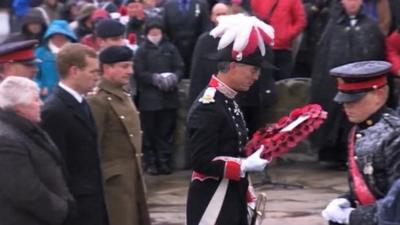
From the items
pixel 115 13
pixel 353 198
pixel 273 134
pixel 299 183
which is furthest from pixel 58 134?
pixel 115 13

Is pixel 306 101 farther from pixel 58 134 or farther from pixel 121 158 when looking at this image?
pixel 58 134

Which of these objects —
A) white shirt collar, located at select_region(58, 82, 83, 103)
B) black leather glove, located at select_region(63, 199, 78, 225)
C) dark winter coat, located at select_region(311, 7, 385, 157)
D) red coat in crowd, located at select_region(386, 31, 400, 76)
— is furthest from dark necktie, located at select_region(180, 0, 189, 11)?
black leather glove, located at select_region(63, 199, 78, 225)

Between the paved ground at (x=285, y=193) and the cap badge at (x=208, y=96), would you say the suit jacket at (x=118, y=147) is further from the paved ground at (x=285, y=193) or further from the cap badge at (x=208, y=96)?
the paved ground at (x=285, y=193)

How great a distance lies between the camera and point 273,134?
718cm

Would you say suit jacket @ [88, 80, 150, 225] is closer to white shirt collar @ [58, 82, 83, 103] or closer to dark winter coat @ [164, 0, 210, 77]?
white shirt collar @ [58, 82, 83, 103]

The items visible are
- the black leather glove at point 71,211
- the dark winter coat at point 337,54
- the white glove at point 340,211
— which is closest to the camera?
the white glove at point 340,211

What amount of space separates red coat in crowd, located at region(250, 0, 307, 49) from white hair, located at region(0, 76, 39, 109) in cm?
660

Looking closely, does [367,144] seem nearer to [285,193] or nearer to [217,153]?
[217,153]

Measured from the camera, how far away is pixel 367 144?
5.51m

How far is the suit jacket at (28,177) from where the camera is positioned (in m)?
6.45

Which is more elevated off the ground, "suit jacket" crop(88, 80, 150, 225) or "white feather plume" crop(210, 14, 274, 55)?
"white feather plume" crop(210, 14, 274, 55)

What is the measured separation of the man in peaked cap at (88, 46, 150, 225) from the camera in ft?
26.3

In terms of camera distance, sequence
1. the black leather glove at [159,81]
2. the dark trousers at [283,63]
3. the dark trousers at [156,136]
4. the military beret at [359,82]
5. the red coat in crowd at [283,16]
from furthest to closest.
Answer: the dark trousers at [283,63], the red coat in crowd at [283,16], the dark trousers at [156,136], the black leather glove at [159,81], the military beret at [359,82]

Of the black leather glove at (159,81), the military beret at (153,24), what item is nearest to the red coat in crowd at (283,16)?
the military beret at (153,24)
